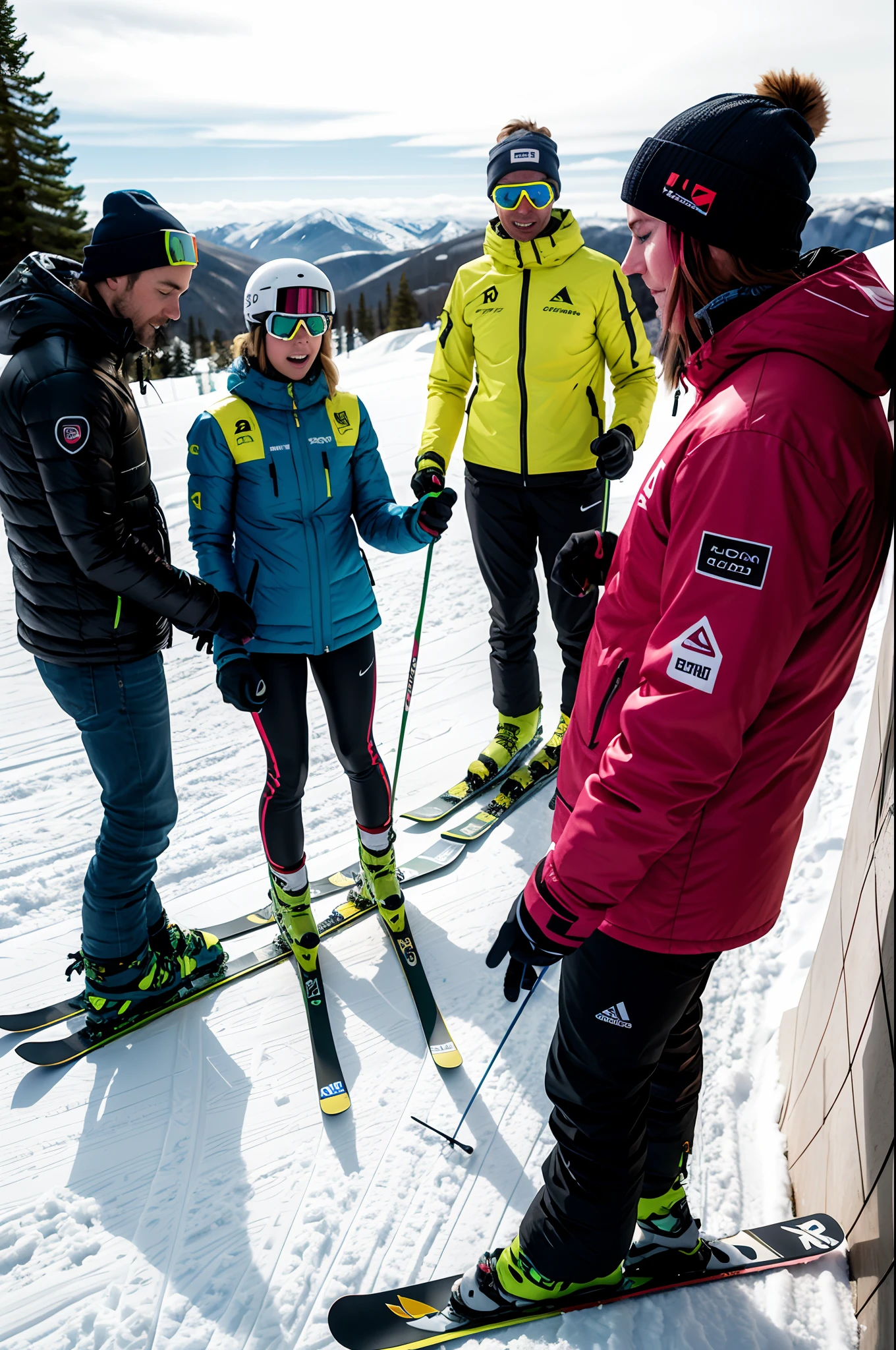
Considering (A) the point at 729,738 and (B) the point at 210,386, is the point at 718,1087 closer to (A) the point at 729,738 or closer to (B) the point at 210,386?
(A) the point at 729,738

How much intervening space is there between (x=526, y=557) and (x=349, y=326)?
61.4 meters

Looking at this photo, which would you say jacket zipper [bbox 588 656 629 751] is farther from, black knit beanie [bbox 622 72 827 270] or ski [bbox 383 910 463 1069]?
ski [bbox 383 910 463 1069]

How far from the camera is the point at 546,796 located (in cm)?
398

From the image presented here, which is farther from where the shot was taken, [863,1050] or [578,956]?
[863,1050]

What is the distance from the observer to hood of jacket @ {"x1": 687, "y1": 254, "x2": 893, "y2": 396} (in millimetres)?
1151

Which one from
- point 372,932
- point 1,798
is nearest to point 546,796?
point 372,932

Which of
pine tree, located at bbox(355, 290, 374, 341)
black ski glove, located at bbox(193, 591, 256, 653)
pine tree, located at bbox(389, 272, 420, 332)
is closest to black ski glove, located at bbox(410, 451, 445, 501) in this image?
black ski glove, located at bbox(193, 591, 256, 653)

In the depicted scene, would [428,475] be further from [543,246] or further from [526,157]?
[526,157]

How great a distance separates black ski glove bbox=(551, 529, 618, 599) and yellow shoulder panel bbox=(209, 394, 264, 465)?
1.03m

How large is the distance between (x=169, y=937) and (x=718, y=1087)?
1.85 meters

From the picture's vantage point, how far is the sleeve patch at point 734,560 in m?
1.13

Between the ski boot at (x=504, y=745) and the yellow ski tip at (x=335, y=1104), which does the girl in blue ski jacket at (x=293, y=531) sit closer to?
the yellow ski tip at (x=335, y=1104)

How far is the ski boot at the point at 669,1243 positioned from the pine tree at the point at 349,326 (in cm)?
5672

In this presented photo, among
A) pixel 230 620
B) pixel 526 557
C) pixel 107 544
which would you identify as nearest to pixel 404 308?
pixel 526 557
